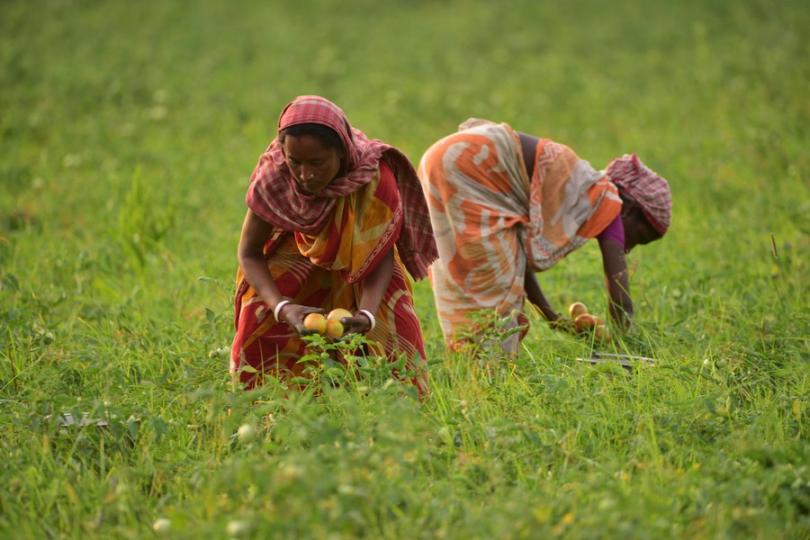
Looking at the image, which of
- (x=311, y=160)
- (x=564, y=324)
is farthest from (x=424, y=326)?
(x=311, y=160)

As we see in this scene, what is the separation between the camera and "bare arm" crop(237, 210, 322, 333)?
3.61 m

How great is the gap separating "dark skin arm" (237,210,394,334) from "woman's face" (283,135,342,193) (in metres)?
0.29

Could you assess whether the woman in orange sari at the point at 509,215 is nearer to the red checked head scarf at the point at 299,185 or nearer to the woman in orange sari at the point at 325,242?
the woman in orange sari at the point at 325,242

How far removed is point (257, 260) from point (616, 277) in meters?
1.58

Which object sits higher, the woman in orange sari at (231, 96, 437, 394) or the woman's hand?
the woman in orange sari at (231, 96, 437, 394)

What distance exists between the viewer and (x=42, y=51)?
1211 cm

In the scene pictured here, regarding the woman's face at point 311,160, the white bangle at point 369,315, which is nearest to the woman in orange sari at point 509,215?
the white bangle at point 369,315

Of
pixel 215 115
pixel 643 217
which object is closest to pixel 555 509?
pixel 643 217

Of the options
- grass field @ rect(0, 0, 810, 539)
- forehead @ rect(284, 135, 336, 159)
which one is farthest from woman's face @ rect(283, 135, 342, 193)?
grass field @ rect(0, 0, 810, 539)

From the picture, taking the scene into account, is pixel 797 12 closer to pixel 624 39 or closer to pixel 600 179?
pixel 624 39

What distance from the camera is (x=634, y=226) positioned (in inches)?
182

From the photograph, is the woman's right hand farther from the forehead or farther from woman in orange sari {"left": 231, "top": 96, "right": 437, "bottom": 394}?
the forehead

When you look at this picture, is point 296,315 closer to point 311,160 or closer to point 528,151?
point 311,160

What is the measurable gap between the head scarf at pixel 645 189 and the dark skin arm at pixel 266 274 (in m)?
1.33
